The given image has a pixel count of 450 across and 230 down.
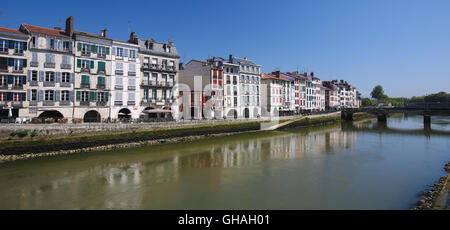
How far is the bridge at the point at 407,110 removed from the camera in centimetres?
5886

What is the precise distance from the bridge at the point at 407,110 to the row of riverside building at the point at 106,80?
121ft

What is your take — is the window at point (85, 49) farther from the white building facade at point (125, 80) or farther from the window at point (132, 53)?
the window at point (132, 53)

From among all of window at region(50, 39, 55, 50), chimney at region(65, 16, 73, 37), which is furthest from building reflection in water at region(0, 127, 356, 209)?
chimney at region(65, 16, 73, 37)

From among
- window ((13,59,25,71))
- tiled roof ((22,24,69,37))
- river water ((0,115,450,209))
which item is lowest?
river water ((0,115,450,209))

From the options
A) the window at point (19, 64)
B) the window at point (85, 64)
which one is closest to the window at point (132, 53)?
the window at point (85, 64)

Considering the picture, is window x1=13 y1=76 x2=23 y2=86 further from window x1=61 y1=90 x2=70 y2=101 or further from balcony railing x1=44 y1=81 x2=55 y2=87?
window x1=61 y1=90 x2=70 y2=101

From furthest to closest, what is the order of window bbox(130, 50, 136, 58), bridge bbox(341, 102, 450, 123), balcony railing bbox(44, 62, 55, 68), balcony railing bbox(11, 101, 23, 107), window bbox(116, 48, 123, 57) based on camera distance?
bridge bbox(341, 102, 450, 123) < window bbox(130, 50, 136, 58) < window bbox(116, 48, 123, 57) < balcony railing bbox(44, 62, 55, 68) < balcony railing bbox(11, 101, 23, 107)

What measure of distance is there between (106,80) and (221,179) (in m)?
27.7

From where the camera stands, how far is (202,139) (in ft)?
124

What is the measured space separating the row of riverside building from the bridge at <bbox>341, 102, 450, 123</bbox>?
36955 millimetres

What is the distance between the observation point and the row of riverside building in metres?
30.1

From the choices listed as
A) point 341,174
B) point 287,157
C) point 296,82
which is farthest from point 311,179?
point 296,82

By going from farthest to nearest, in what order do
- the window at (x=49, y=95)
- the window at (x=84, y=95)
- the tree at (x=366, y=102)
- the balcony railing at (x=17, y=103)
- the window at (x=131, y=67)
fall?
the tree at (x=366, y=102) < the window at (x=131, y=67) < the window at (x=84, y=95) < the window at (x=49, y=95) < the balcony railing at (x=17, y=103)

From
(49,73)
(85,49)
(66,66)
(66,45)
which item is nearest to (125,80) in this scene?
(85,49)
